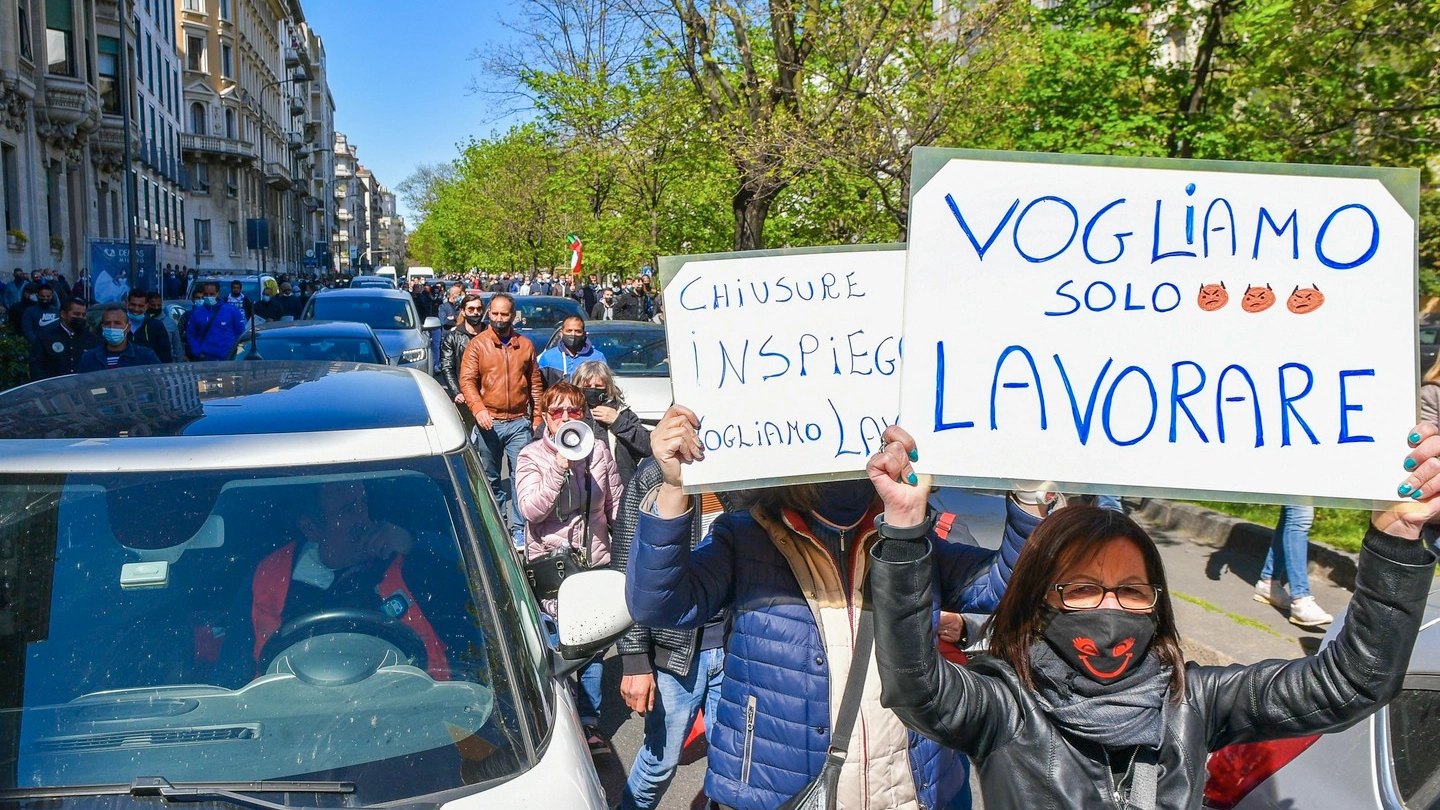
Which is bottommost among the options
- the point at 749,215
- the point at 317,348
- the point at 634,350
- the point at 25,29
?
the point at 317,348

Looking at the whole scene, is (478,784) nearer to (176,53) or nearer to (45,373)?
(45,373)

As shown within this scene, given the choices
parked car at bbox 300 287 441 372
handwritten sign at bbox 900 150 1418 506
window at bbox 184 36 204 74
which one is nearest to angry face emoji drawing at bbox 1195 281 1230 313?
handwritten sign at bbox 900 150 1418 506

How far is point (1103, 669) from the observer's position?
7.02ft

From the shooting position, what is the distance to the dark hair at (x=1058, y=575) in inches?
86.0

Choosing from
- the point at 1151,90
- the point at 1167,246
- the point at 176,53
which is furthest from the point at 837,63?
the point at 176,53

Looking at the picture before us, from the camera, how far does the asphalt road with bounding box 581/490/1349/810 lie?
5.21 m

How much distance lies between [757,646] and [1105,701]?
85 cm

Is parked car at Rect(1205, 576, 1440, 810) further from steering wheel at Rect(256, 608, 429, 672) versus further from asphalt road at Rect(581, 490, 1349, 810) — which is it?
asphalt road at Rect(581, 490, 1349, 810)

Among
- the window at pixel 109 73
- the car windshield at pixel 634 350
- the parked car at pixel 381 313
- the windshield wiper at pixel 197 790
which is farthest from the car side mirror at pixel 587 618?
the window at pixel 109 73

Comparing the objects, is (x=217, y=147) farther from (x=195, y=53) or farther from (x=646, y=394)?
(x=646, y=394)

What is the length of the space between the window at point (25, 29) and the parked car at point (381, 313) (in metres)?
18.6

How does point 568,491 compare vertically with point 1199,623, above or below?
above

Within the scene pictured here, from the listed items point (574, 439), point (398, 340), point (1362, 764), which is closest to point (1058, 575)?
point (1362, 764)

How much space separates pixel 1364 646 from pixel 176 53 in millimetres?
67308
